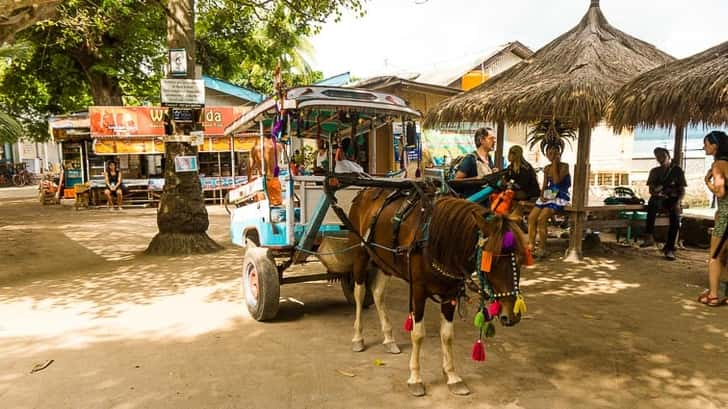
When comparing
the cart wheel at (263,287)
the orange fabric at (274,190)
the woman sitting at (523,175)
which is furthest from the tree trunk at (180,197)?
the woman sitting at (523,175)

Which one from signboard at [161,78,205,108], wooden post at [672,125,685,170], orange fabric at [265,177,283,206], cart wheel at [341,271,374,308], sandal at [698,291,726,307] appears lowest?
sandal at [698,291,726,307]

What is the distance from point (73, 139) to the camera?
746 inches

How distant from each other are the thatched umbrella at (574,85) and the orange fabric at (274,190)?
4862mm

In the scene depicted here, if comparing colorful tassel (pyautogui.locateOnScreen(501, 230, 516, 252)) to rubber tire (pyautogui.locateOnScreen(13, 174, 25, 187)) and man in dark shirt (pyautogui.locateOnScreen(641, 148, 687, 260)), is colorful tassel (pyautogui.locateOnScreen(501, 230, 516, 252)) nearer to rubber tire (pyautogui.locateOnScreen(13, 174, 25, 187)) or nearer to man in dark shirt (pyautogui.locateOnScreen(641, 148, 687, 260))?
man in dark shirt (pyautogui.locateOnScreen(641, 148, 687, 260))

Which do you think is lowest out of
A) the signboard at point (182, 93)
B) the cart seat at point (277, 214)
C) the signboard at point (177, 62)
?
the cart seat at point (277, 214)

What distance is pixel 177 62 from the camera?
8.66 m

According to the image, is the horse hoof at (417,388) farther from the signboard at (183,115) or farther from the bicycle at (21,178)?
the bicycle at (21,178)

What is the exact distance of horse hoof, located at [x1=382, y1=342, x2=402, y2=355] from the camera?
428 centimetres

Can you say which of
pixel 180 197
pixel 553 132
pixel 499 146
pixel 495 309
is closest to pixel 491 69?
pixel 553 132

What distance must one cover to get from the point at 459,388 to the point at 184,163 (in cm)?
707

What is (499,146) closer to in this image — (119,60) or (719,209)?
(719,209)

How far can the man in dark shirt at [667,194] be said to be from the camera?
26.6ft

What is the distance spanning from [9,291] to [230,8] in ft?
27.1

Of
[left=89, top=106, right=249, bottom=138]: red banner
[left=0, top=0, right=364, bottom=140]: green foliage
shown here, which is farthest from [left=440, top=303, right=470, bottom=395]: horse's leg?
[left=89, top=106, right=249, bottom=138]: red banner
